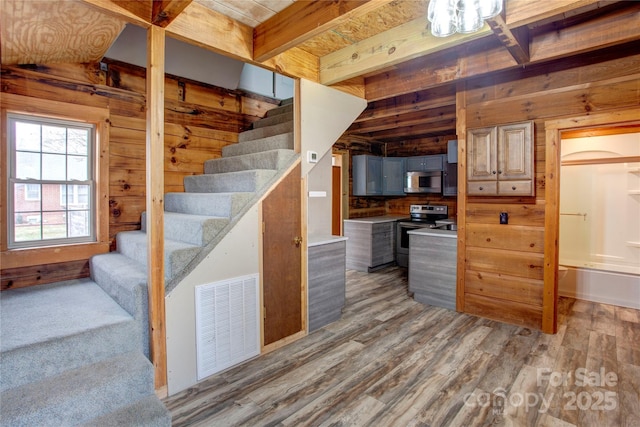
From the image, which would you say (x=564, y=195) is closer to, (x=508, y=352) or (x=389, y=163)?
(x=389, y=163)

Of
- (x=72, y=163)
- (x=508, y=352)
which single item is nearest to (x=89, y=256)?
(x=72, y=163)

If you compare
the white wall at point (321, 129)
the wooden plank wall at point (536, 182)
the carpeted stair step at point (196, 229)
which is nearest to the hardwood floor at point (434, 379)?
the wooden plank wall at point (536, 182)

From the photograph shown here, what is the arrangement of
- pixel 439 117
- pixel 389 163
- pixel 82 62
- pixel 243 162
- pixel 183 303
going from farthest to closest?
1. pixel 389 163
2. pixel 439 117
3. pixel 243 162
4. pixel 82 62
5. pixel 183 303

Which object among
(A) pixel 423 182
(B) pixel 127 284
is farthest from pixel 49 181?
(A) pixel 423 182

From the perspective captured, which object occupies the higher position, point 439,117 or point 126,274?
point 439,117

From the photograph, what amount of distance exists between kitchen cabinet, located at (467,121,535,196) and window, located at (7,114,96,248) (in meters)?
3.78

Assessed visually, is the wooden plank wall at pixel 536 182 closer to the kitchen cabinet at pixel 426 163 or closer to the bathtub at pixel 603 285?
the bathtub at pixel 603 285

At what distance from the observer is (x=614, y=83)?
277cm

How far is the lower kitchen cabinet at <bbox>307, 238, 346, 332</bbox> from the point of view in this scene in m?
3.20

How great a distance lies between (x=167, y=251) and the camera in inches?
89.2

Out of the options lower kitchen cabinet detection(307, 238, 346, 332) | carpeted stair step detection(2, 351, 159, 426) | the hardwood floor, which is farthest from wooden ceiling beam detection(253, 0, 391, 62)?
the hardwood floor

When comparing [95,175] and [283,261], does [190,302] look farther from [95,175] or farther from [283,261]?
[95,175]

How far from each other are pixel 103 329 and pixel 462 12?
281cm

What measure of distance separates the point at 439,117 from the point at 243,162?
3105 millimetres
